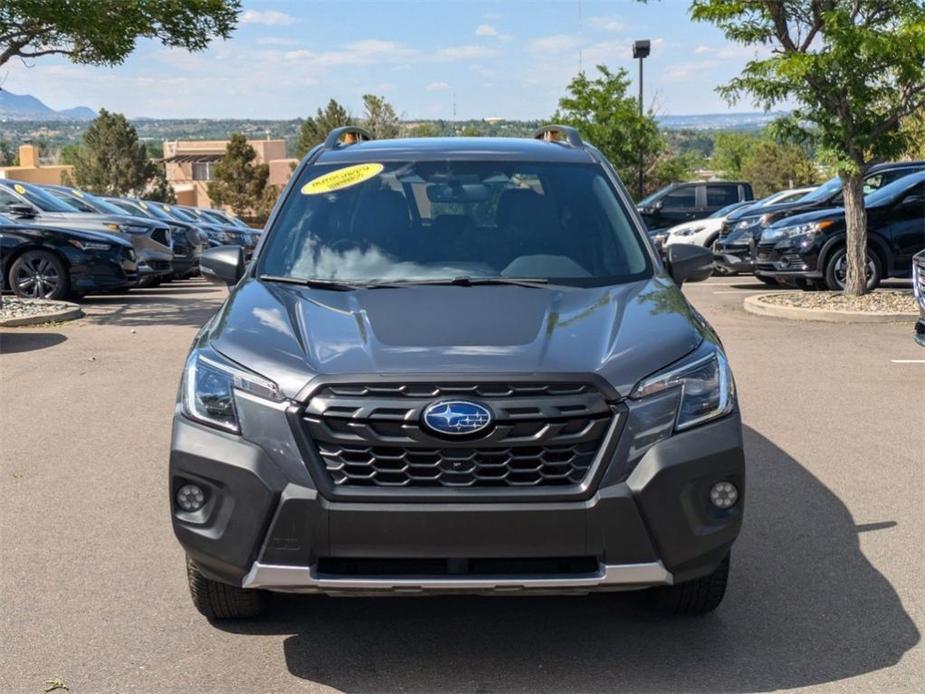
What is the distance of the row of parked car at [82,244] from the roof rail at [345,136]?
284 inches

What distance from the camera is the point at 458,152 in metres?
5.87

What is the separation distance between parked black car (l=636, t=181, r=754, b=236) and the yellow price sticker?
1966 centimetres

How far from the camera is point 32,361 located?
1104 cm

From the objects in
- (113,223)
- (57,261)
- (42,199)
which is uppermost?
(42,199)

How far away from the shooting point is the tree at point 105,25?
1377cm

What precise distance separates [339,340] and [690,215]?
71.1ft

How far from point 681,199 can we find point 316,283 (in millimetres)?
21079

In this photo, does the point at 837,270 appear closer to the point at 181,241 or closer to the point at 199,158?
the point at 181,241

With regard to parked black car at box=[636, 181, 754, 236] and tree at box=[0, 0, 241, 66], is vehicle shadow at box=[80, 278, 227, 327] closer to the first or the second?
tree at box=[0, 0, 241, 66]

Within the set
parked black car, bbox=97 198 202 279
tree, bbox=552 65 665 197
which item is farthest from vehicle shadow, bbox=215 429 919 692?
tree, bbox=552 65 665 197

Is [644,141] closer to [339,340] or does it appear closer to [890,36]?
[890,36]

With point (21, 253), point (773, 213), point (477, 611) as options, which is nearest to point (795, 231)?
point (773, 213)

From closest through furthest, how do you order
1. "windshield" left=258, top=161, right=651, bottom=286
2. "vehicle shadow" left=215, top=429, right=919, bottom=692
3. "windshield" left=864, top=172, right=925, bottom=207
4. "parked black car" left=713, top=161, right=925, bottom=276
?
"vehicle shadow" left=215, top=429, right=919, bottom=692 < "windshield" left=258, top=161, right=651, bottom=286 < "windshield" left=864, top=172, right=925, bottom=207 < "parked black car" left=713, top=161, right=925, bottom=276

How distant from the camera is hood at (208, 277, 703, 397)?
3941 mm
